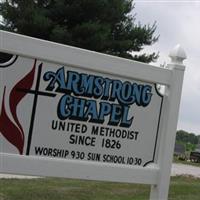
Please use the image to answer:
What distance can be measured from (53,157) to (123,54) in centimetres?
2130

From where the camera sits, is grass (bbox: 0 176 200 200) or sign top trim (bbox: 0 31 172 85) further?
grass (bbox: 0 176 200 200)

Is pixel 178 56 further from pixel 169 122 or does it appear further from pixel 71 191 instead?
pixel 71 191

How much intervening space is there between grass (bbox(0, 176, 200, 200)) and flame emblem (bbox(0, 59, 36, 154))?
3356mm

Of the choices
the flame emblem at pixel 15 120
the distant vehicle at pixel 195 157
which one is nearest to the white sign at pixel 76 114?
the flame emblem at pixel 15 120

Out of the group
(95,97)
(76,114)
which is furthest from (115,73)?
(76,114)

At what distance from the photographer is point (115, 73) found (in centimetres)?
511

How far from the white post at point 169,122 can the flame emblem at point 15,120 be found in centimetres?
146

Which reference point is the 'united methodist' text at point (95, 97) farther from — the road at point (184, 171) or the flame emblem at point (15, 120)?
the road at point (184, 171)

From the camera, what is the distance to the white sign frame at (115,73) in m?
Answer: 4.63

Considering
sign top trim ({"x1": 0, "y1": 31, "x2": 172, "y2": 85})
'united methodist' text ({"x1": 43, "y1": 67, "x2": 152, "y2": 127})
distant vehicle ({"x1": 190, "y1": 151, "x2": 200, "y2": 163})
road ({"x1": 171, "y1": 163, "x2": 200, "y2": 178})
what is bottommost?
road ({"x1": 171, "y1": 163, "x2": 200, "y2": 178})

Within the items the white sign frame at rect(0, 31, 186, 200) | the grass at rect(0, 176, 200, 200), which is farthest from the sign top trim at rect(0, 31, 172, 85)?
the grass at rect(0, 176, 200, 200)

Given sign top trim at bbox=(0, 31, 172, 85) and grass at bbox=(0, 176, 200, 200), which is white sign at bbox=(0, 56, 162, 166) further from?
grass at bbox=(0, 176, 200, 200)

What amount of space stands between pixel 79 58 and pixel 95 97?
0.36 metres

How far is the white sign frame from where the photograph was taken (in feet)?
15.2
